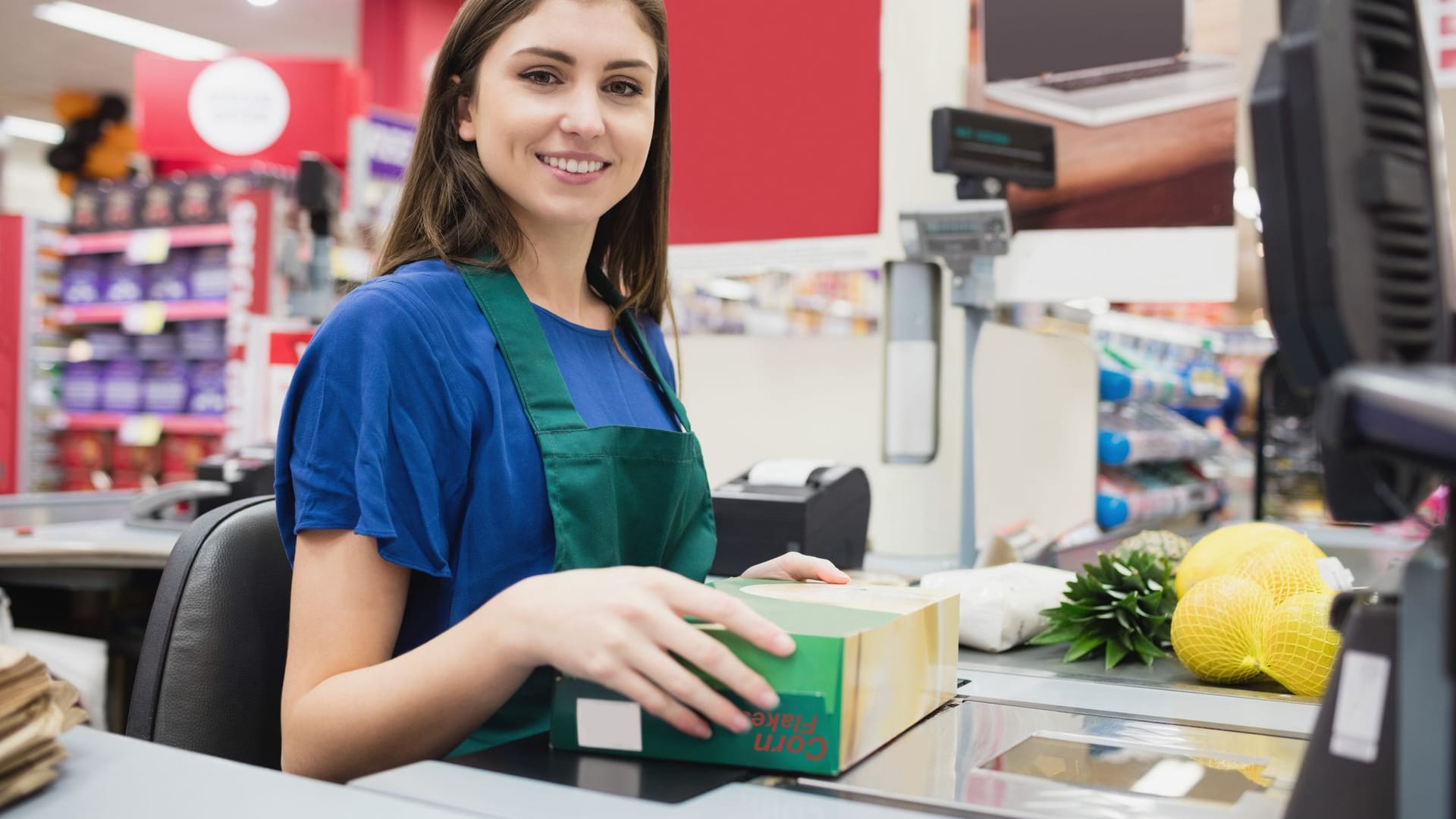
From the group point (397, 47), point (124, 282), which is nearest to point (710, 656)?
point (124, 282)

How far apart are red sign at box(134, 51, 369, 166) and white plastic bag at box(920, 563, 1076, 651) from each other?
20.8 feet

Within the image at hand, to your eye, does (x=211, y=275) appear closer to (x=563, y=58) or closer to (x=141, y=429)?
(x=141, y=429)

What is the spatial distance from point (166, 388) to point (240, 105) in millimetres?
1763

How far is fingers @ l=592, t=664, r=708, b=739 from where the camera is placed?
0.79 m

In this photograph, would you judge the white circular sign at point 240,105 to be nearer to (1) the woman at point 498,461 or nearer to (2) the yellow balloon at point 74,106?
(2) the yellow balloon at point 74,106

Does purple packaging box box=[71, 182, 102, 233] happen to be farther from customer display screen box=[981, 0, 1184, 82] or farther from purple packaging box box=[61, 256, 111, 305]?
customer display screen box=[981, 0, 1184, 82]

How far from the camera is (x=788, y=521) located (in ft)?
6.63

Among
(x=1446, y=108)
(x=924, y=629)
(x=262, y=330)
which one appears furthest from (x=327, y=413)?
(x=1446, y=108)

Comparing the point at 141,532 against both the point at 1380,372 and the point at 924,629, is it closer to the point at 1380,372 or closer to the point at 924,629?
the point at 924,629

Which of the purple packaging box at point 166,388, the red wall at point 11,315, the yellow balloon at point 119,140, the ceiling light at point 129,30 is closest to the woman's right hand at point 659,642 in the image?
the purple packaging box at point 166,388

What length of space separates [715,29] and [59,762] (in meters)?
2.52

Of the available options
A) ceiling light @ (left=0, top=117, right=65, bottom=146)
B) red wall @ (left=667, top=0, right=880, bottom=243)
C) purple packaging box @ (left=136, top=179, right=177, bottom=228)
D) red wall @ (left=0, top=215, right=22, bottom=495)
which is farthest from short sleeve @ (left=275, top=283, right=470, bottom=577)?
ceiling light @ (left=0, top=117, right=65, bottom=146)

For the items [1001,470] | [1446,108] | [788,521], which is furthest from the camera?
[1446,108]

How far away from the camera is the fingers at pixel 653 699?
793mm
